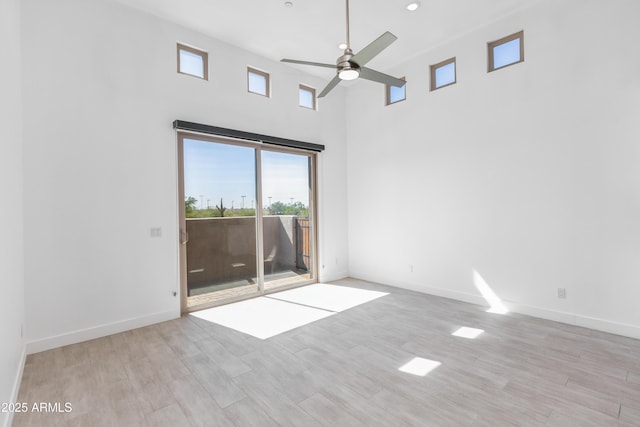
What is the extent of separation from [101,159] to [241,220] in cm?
194

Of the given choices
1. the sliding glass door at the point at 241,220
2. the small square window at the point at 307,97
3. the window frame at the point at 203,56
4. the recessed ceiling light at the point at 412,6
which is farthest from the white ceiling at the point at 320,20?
the sliding glass door at the point at 241,220

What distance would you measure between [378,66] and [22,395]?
5877 millimetres

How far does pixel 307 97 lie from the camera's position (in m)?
5.49

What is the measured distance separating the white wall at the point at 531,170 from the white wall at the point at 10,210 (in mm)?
4737

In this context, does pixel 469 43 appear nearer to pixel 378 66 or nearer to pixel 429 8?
pixel 429 8

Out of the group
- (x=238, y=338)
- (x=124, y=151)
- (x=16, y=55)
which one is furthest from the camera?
(x=124, y=151)

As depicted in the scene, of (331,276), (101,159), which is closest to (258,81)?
(101,159)

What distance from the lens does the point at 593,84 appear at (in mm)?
3297

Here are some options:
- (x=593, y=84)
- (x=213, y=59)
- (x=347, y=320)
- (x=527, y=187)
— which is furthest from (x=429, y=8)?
(x=347, y=320)

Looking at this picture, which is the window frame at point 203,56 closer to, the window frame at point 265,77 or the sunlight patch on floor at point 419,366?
the window frame at point 265,77

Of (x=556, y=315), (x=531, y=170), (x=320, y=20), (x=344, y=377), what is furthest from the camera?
(x=320, y=20)

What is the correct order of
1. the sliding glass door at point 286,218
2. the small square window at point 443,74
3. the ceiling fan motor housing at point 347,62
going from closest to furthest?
the ceiling fan motor housing at point 347,62 → the small square window at point 443,74 → the sliding glass door at point 286,218

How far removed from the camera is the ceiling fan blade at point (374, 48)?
2.47m

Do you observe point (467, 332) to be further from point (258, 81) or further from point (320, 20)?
point (258, 81)
